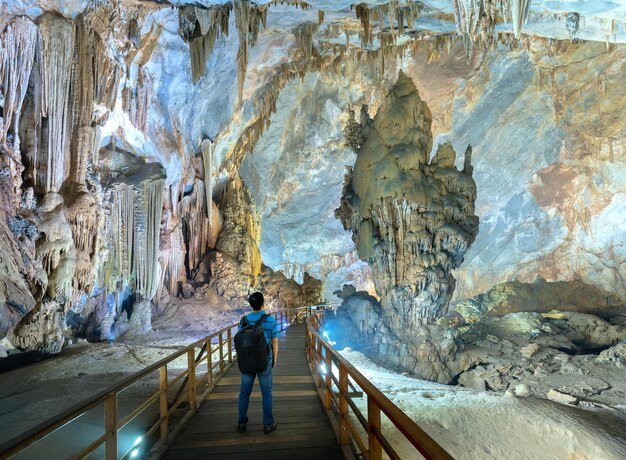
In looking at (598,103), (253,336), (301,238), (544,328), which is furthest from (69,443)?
(301,238)

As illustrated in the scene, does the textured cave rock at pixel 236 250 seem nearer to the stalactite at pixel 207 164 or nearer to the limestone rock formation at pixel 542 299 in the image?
A: the stalactite at pixel 207 164

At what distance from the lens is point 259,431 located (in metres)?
3.73

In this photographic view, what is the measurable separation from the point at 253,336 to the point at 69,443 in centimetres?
209

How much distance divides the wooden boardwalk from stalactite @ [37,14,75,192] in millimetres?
5825

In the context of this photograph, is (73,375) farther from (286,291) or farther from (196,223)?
(286,291)

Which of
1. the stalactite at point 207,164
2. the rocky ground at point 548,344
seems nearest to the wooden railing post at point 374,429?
the rocky ground at point 548,344

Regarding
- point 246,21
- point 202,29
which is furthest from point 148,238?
point 246,21

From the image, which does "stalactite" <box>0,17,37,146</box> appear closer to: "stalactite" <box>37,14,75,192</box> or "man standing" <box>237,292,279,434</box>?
"stalactite" <box>37,14,75,192</box>

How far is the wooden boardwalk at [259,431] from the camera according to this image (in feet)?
10.6

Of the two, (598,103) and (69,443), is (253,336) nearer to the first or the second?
(69,443)

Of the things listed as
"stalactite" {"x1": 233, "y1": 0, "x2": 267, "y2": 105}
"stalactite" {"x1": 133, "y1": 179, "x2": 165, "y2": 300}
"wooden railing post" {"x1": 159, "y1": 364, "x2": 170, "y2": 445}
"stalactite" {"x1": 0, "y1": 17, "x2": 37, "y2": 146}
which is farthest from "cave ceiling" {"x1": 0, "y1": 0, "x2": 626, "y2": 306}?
"wooden railing post" {"x1": 159, "y1": 364, "x2": 170, "y2": 445}

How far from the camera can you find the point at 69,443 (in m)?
3.78

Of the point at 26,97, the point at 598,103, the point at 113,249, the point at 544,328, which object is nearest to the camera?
the point at 26,97

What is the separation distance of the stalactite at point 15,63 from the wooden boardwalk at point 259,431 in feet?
20.8
